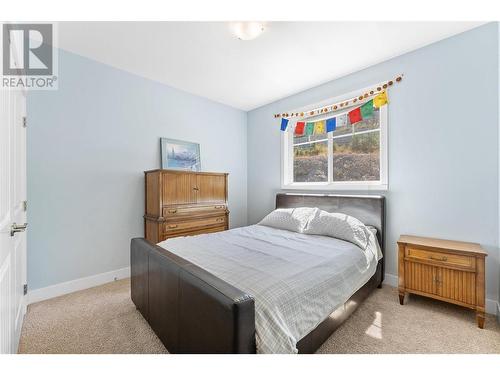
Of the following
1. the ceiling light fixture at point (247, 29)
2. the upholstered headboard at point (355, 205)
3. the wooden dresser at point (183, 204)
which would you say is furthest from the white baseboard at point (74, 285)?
the ceiling light fixture at point (247, 29)

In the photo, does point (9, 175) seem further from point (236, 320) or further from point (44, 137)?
point (236, 320)

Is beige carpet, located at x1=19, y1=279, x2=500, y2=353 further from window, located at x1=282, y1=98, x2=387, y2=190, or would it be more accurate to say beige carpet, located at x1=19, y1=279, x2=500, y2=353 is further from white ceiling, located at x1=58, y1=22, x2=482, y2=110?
white ceiling, located at x1=58, y1=22, x2=482, y2=110

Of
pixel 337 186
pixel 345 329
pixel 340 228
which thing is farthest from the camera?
pixel 337 186

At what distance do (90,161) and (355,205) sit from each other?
3223 millimetres

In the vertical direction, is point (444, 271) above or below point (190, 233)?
below

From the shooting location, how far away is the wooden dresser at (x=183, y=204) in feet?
9.25

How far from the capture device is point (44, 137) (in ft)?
7.85

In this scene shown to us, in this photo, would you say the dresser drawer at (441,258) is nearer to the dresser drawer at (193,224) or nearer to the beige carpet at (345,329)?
the beige carpet at (345,329)

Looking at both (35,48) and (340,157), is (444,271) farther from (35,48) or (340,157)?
(35,48)

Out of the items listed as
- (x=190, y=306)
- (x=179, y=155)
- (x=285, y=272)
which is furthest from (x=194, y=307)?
(x=179, y=155)

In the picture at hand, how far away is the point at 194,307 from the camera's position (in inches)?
49.3

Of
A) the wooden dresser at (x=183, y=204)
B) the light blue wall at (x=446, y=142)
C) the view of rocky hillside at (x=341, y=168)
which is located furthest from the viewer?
the view of rocky hillside at (x=341, y=168)

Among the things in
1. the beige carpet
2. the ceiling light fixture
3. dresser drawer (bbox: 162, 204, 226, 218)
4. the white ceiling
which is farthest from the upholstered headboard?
the ceiling light fixture

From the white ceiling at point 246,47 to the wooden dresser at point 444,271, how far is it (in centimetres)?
202
